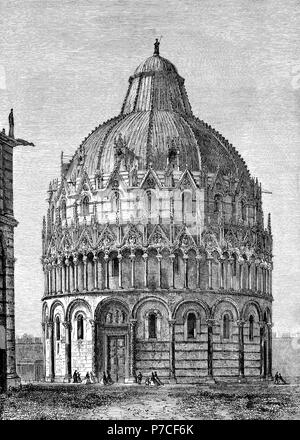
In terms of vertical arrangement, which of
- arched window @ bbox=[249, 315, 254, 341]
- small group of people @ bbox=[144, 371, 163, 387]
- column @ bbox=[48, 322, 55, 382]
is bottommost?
small group of people @ bbox=[144, 371, 163, 387]

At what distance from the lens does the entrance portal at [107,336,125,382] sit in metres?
61.0

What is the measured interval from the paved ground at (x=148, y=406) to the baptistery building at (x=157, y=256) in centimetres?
1376

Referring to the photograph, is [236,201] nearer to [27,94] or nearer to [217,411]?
[27,94]

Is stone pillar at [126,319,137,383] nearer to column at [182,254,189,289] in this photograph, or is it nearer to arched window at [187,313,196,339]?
arched window at [187,313,196,339]

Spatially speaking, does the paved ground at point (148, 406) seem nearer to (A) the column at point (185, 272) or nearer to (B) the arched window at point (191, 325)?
(B) the arched window at point (191, 325)

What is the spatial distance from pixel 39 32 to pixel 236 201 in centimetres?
2839

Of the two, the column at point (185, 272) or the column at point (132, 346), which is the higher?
the column at point (185, 272)

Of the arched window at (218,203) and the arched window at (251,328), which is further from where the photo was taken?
the arched window at (251,328)

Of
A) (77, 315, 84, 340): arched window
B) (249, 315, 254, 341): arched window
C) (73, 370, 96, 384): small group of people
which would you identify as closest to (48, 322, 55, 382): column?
(77, 315, 84, 340): arched window

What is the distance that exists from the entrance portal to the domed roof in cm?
989

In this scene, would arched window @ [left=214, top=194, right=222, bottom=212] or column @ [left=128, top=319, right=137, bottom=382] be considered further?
arched window @ [left=214, top=194, right=222, bottom=212]

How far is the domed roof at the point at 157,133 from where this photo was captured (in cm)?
6350

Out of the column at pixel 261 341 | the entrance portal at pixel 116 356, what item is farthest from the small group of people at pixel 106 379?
the column at pixel 261 341
